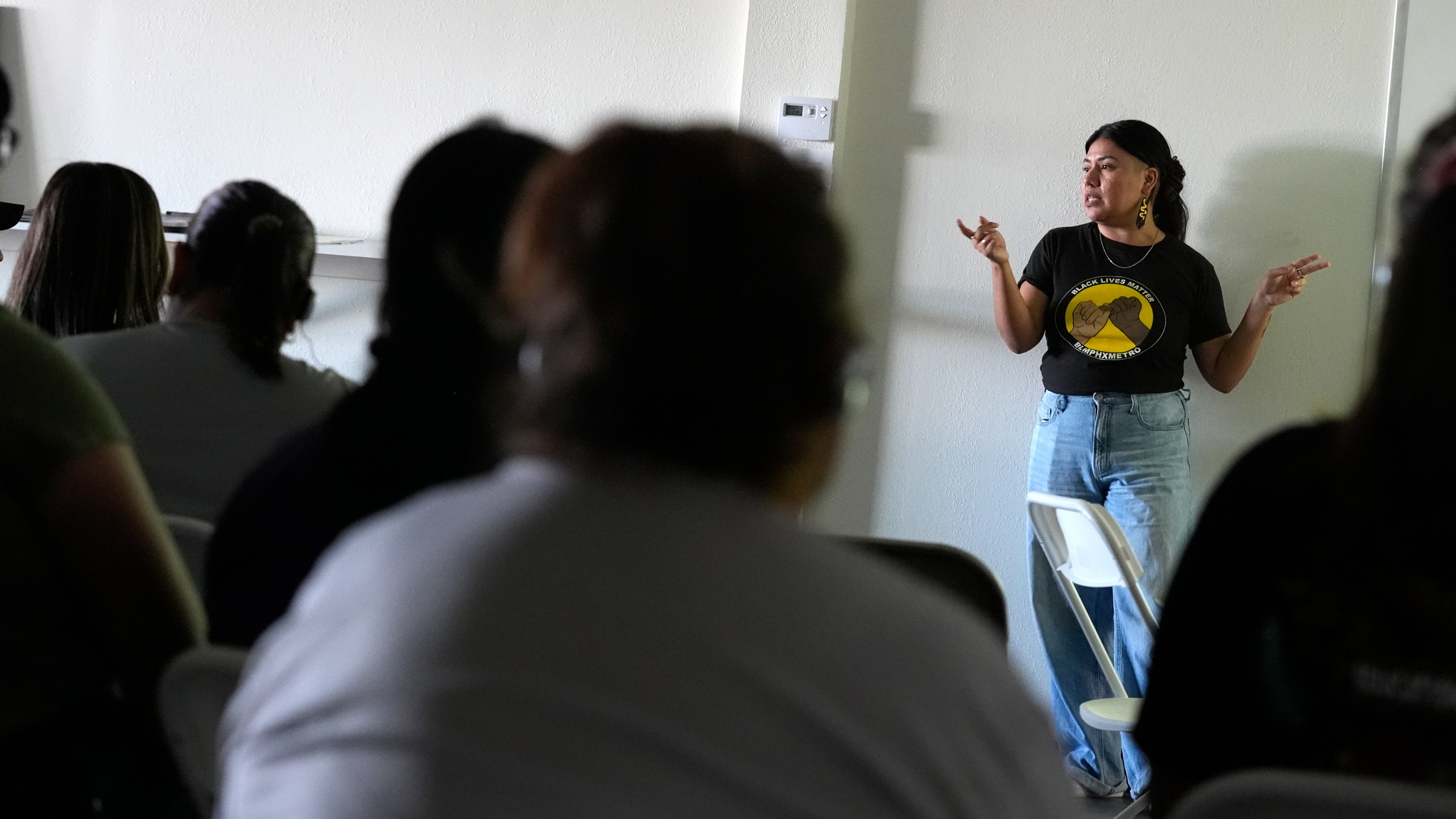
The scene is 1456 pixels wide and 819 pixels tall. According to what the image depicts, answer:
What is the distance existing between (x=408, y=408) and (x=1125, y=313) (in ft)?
8.69

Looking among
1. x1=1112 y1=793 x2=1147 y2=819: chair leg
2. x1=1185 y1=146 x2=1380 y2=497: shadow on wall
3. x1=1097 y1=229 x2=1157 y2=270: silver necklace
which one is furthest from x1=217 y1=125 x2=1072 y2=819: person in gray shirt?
x1=1185 y1=146 x2=1380 y2=497: shadow on wall

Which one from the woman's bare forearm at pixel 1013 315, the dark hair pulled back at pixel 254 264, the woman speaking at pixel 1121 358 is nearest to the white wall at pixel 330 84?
the woman's bare forearm at pixel 1013 315

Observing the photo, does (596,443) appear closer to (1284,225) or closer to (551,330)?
(551,330)

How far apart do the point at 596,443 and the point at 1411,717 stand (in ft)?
2.28

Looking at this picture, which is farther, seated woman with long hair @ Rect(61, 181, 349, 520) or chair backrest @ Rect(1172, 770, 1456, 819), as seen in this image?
seated woman with long hair @ Rect(61, 181, 349, 520)

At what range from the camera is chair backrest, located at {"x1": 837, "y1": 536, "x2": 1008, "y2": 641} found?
4.50 feet

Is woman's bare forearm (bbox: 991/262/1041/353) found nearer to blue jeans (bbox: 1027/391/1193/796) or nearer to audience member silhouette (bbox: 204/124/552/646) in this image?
blue jeans (bbox: 1027/391/1193/796)

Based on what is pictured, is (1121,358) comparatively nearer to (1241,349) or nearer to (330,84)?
(1241,349)

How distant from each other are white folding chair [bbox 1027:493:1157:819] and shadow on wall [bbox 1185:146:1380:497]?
3.20 ft

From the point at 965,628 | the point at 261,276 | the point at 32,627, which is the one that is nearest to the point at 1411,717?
the point at 965,628

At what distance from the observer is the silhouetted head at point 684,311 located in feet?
2.51

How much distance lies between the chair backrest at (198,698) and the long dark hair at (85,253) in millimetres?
1677

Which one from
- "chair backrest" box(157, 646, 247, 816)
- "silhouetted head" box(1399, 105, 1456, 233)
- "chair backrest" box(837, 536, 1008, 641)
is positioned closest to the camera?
"silhouetted head" box(1399, 105, 1456, 233)

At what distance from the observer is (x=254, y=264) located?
209 cm
